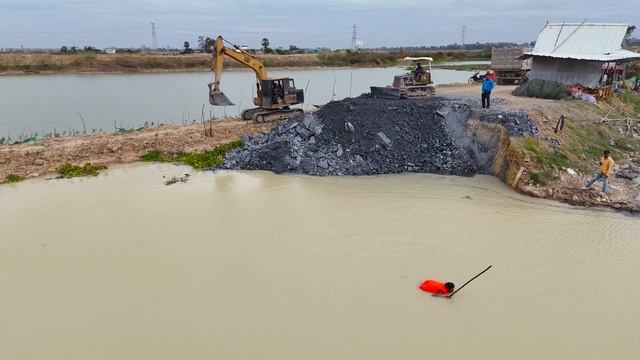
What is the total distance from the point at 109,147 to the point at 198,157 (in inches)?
131

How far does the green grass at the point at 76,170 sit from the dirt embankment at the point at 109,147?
0.45m

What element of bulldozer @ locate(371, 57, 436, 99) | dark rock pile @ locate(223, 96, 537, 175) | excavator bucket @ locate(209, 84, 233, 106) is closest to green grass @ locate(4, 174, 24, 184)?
dark rock pile @ locate(223, 96, 537, 175)

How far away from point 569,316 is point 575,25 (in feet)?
64.2

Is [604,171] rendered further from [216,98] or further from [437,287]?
[216,98]

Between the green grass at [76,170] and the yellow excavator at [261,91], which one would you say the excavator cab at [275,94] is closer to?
the yellow excavator at [261,91]

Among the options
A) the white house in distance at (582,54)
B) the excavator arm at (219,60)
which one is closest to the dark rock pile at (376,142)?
the excavator arm at (219,60)

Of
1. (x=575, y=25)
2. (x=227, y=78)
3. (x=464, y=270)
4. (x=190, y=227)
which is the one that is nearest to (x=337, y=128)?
(x=190, y=227)

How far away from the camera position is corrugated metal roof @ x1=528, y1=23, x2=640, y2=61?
67.3 feet

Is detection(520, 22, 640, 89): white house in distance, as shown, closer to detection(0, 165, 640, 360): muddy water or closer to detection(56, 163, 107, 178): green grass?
detection(0, 165, 640, 360): muddy water

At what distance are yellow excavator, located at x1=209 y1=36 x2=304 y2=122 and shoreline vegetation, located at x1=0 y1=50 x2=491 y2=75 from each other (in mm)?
32032

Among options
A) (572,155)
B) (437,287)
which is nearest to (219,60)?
(572,155)

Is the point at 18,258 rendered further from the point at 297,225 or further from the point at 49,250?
the point at 297,225

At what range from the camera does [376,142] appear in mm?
15523

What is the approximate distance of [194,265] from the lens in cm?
902
